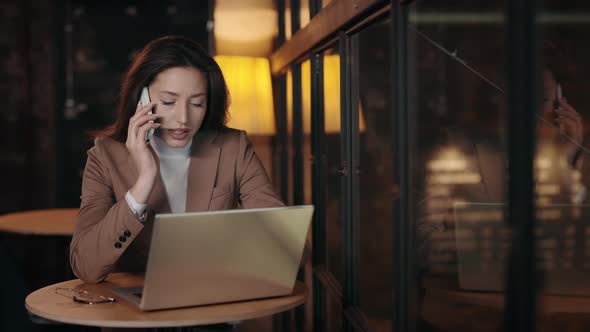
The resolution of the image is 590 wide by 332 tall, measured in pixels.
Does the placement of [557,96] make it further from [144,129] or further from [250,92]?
[250,92]

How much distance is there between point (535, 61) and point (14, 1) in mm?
6759

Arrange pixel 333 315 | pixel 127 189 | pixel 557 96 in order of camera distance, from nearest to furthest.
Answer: pixel 557 96, pixel 127 189, pixel 333 315

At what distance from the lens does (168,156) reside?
7.84 feet

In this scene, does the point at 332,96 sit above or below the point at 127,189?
above

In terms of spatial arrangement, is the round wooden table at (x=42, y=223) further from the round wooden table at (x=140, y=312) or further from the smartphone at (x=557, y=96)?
the smartphone at (x=557, y=96)

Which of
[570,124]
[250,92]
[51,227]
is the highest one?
[250,92]

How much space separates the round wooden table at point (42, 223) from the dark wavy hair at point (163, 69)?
184 centimetres

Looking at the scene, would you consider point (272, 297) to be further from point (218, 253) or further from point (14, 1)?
point (14, 1)

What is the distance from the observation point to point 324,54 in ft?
10.3

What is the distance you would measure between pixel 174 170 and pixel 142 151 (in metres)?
0.24

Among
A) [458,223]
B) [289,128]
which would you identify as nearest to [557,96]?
[458,223]

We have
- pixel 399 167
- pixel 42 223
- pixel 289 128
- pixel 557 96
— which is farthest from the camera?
pixel 289 128

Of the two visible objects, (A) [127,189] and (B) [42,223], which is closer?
(A) [127,189]

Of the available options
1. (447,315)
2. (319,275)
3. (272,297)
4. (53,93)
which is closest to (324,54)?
(319,275)
